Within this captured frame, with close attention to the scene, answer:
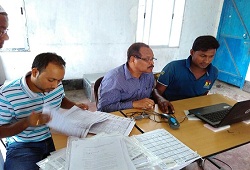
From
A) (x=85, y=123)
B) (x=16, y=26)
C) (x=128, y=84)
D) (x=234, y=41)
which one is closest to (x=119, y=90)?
(x=128, y=84)

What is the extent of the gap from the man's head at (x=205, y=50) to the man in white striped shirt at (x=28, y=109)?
120 centimetres

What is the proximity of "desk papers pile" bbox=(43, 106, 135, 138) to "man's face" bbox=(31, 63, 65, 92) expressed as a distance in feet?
0.50

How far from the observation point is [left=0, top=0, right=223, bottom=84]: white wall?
3094mm

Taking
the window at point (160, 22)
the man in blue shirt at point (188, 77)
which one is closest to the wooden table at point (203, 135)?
the man in blue shirt at point (188, 77)

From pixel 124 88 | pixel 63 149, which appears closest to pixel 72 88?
pixel 124 88

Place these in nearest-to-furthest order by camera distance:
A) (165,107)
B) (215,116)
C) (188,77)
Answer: (215,116)
(165,107)
(188,77)

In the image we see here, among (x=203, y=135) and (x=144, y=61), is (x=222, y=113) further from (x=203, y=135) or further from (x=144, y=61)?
(x=144, y=61)

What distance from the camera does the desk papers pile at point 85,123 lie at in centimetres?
112

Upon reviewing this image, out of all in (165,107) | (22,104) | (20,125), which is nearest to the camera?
(20,125)

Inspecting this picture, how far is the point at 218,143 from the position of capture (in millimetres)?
1155

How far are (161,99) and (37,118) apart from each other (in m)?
0.96

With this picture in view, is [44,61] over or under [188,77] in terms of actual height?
over

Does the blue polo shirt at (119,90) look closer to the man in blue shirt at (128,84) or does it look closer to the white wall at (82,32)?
the man in blue shirt at (128,84)

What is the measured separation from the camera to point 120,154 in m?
0.94
